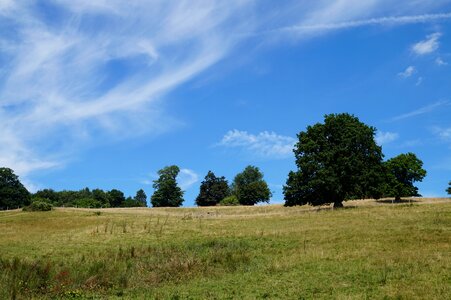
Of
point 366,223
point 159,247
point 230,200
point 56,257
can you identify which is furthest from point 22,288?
point 230,200

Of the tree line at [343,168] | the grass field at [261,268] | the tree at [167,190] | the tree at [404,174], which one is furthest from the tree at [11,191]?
Answer: the grass field at [261,268]

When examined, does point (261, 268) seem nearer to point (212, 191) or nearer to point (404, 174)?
point (404, 174)

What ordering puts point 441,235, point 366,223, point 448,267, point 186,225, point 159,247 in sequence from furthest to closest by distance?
point 186,225 → point 366,223 → point 159,247 → point 441,235 → point 448,267

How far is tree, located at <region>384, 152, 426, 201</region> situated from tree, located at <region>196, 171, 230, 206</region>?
82.5m

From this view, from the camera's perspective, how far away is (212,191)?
162875 mm

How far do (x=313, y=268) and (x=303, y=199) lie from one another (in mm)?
52001

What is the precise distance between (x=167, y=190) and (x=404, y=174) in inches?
3729

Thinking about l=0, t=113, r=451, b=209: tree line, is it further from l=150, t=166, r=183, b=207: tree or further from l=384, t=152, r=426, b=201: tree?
l=150, t=166, r=183, b=207: tree

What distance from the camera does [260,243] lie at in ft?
107

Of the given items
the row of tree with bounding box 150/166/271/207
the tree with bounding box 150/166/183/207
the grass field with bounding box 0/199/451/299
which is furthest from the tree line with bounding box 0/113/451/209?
the tree with bounding box 150/166/183/207

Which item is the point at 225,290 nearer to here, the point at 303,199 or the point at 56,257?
the point at 56,257

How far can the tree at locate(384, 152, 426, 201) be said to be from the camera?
3344 inches

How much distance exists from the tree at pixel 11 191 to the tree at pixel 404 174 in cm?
11248

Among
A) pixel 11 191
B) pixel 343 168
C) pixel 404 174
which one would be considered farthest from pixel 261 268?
pixel 11 191
